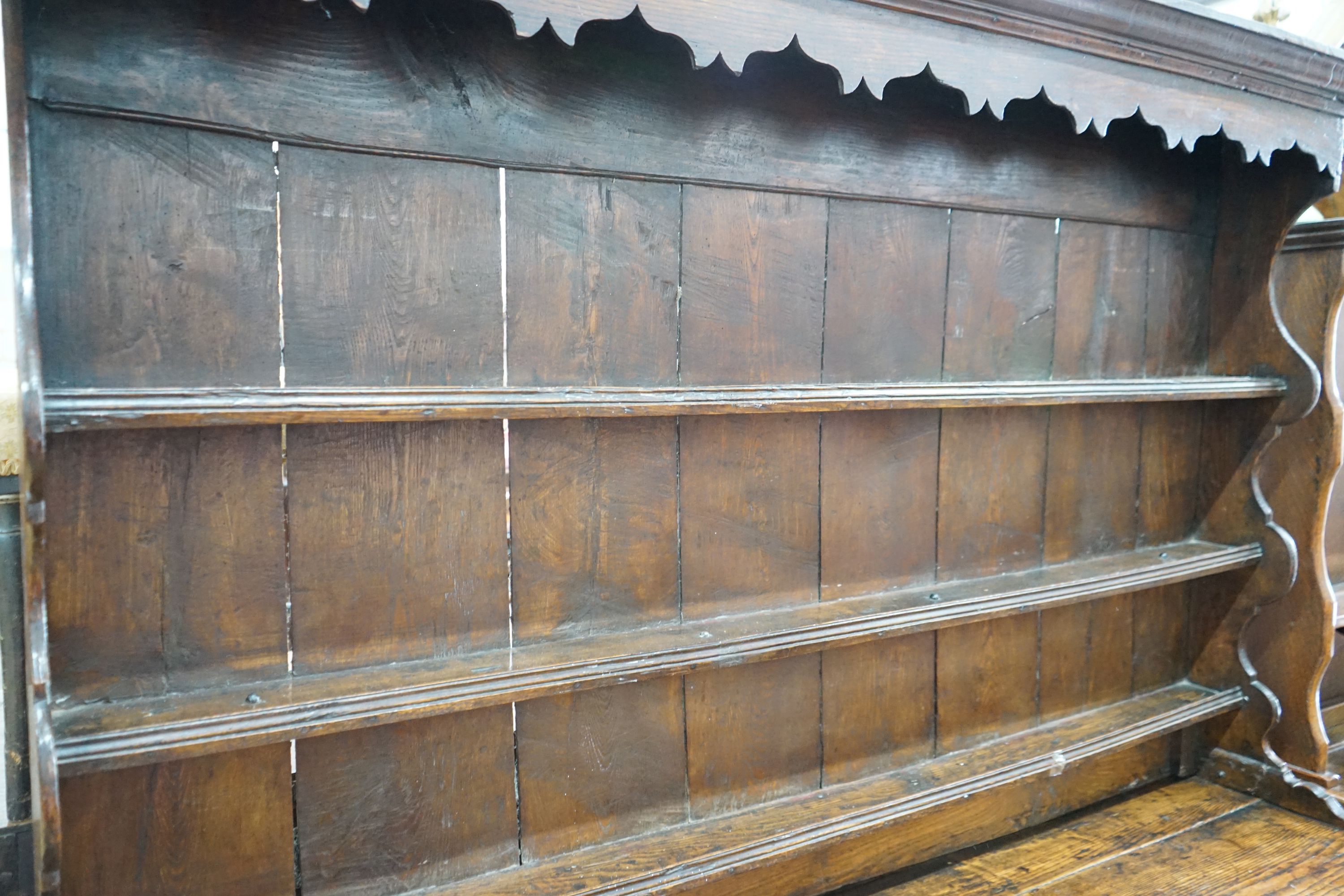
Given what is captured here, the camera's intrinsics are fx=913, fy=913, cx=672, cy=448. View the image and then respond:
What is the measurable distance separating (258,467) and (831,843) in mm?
1022

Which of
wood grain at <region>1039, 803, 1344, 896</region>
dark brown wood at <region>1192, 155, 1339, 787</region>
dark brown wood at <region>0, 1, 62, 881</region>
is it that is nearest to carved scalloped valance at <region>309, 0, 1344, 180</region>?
dark brown wood at <region>1192, 155, 1339, 787</region>

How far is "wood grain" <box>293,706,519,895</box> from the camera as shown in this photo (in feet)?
3.90

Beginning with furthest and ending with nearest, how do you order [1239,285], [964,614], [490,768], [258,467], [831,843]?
[1239,285] < [964,614] < [831,843] < [490,768] < [258,467]

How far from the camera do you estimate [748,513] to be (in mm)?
1479

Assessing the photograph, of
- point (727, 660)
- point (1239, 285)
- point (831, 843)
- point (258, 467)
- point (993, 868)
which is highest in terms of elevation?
point (1239, 285)

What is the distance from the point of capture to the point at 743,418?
146 cm

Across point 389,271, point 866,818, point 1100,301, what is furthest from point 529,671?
point 1100,301

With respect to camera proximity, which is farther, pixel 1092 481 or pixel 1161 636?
pixel 1161 636

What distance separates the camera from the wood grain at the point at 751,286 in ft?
4.57

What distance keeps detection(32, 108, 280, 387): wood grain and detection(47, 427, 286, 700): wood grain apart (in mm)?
85

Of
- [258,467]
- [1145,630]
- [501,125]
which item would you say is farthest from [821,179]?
[1145,630]

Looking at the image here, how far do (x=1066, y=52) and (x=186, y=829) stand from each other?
1.61 m

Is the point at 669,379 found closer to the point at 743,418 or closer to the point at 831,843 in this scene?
the point at 743,418

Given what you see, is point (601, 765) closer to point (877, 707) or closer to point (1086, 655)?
point (877, 707)
